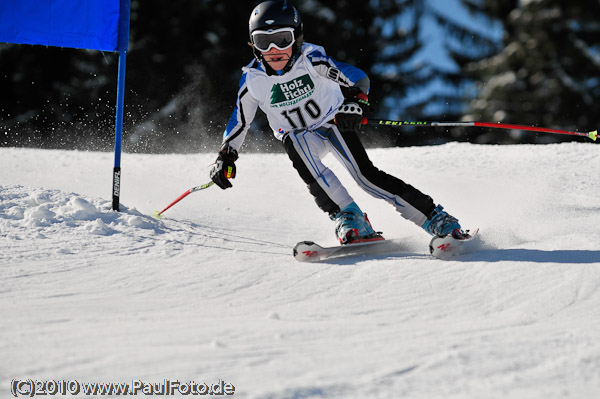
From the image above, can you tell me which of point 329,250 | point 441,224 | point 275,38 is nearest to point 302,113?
point 275,38

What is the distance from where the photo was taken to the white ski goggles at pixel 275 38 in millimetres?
3516

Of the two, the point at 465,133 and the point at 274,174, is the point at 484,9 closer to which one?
the point at 465,133

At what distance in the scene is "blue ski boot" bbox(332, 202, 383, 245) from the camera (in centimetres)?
357

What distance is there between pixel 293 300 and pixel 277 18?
162 centimetres

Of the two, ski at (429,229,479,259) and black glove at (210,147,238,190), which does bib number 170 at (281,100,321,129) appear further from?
ski at (429,229,479,259)

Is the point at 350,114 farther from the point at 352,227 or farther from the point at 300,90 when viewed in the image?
the point at 352,227

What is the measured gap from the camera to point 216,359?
1.98 m

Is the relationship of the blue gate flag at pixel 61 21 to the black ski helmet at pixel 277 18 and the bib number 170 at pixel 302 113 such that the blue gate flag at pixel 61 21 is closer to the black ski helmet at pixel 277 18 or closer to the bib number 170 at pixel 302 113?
the black ski helmet at pixel 277 18

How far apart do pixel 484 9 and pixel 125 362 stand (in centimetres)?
2261

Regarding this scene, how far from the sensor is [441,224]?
358 centimetres

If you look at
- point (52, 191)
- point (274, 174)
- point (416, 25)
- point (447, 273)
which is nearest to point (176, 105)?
point (416, 25)

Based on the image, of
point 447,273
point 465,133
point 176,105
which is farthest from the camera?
point 465,133

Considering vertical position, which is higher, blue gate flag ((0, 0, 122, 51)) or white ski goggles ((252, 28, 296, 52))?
blue gate flag ((0, 0, 122, 51))

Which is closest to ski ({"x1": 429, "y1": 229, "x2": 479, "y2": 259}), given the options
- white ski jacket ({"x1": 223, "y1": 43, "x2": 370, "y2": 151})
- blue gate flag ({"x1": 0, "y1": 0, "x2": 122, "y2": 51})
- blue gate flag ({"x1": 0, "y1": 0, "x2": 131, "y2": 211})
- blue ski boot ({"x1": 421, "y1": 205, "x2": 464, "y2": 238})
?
blue ski boot ({"x1": 421, "y1": 205, "x2": 464, "y2": 238})
